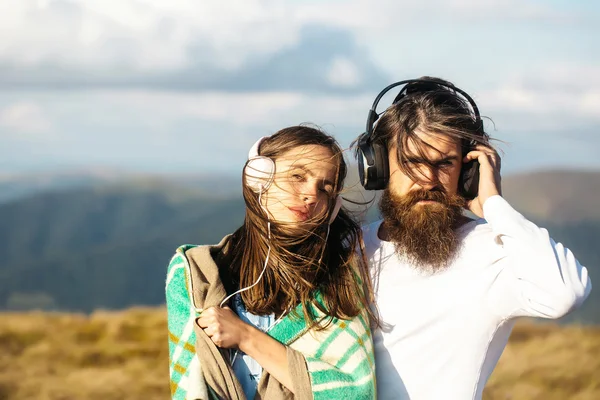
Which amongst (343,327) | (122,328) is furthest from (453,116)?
→ (122,328)

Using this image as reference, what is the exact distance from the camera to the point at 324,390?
124 inches

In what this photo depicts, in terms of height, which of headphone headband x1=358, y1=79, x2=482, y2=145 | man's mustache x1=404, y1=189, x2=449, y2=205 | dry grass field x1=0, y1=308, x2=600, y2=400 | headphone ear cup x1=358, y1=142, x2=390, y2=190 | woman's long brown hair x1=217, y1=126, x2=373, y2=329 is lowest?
dry grass field x1=0, y1=308, x2=600, y2=400

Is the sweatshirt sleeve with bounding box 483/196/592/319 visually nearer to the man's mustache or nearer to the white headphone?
the man's mustache

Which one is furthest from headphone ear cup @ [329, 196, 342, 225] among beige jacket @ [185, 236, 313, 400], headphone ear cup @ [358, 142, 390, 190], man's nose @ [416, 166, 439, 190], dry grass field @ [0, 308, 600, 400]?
dry grass field @ [0, 308, 600, 400]

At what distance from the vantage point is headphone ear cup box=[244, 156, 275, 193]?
3.24m

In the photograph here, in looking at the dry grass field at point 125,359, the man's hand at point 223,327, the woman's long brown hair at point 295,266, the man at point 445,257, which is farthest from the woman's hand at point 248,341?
the dry grass field at point 125,359

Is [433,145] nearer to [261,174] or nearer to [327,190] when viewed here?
[327,190]

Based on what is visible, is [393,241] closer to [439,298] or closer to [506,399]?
[439,298]

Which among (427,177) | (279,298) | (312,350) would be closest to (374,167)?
(427,177)

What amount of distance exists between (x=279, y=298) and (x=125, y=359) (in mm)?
6178

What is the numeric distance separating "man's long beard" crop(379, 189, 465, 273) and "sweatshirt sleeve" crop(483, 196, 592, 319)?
0.81ft

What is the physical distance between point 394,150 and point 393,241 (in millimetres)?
405

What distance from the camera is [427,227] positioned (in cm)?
340

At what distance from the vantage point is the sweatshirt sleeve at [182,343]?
3.11m
